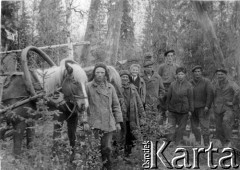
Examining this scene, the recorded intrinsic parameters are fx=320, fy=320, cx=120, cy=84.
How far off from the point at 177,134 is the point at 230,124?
3.79 ft

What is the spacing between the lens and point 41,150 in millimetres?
3615

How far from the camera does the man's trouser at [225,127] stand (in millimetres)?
6906

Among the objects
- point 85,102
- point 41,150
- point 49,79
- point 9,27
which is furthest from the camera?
point 49,79

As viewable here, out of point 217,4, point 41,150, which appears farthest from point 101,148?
point 217,4

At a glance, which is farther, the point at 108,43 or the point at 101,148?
the point at 108,43

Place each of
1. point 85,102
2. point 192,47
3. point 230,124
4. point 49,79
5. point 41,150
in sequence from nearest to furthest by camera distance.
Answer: point 41,150 → point 85,102 → point 49,79 → point 230,124 → point 192,47

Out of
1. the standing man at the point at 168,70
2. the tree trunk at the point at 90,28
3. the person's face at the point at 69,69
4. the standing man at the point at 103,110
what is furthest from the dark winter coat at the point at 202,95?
the tree trunk at the point at 90,28

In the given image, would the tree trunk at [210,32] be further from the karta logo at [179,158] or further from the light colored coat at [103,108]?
the light colored coat at [103,108]

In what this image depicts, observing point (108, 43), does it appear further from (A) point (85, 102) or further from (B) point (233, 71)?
(A) point (85, 102)

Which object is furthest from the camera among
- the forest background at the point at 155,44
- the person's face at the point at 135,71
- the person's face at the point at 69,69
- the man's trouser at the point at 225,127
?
the forest background at the point at 155,44

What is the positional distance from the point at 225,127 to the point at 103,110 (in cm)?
334

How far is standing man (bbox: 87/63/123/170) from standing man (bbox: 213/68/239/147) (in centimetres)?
304

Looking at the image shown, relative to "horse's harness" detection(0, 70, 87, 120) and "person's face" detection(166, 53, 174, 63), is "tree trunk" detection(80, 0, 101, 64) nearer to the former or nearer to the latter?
"person's face" detection(166, 53, 174, 63)

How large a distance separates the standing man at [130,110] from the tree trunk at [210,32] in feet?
13.1
